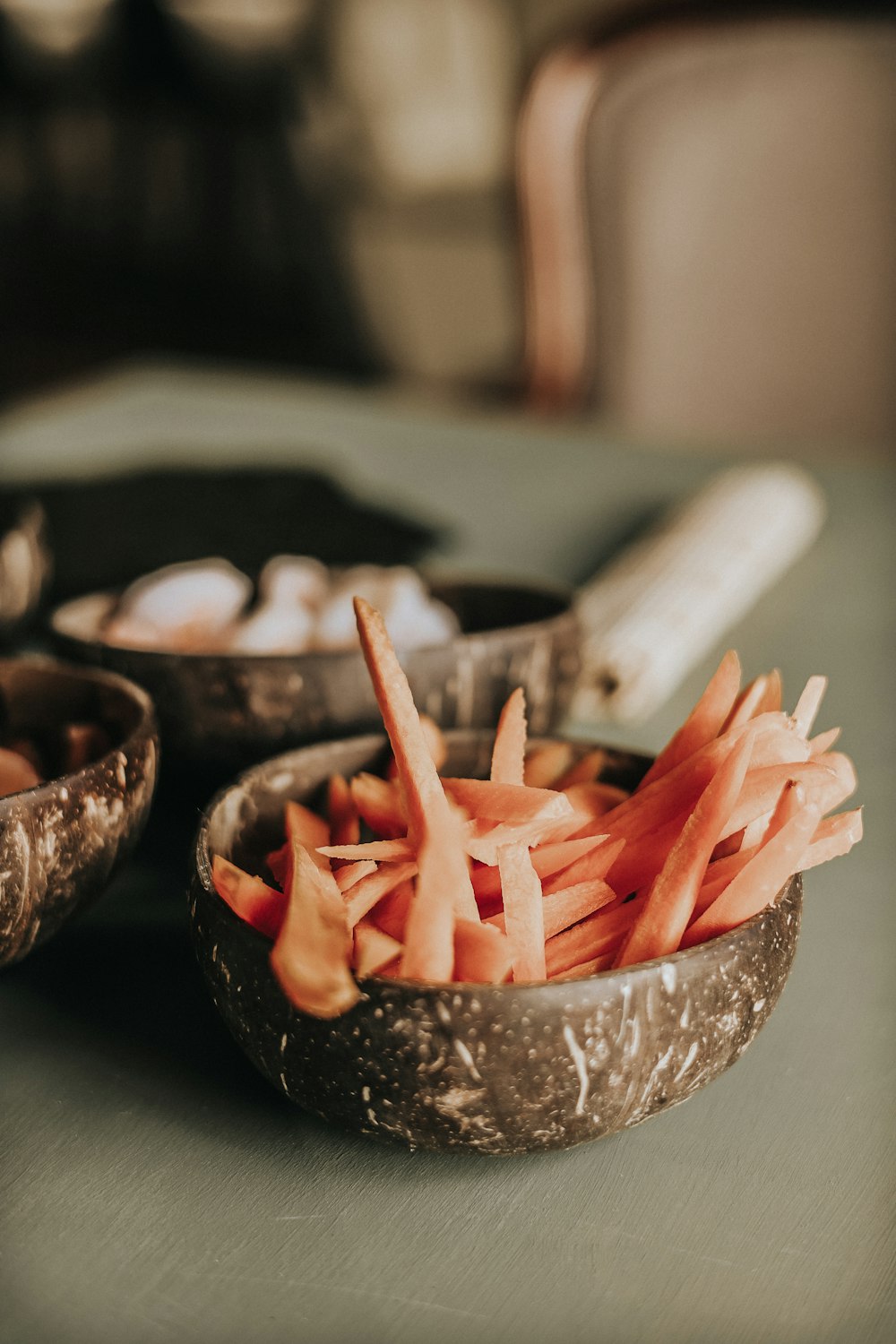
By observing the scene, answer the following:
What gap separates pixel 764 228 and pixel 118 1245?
67.4 inches

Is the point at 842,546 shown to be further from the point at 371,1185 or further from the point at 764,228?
the point at 371,1185

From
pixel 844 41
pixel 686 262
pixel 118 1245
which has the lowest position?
pixel 118 1245

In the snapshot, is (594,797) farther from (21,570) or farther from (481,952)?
(21,570)

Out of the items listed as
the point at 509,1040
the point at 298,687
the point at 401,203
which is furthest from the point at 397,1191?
the point at 401,203

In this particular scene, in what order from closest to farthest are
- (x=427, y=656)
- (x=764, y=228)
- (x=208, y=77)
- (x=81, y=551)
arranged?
(x=427, y=656) → (x=81, y=551) → (x=764, y=228) → (x=208, y=77)

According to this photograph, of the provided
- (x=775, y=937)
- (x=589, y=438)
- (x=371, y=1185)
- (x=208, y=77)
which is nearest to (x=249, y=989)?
(x=371, y=1185)

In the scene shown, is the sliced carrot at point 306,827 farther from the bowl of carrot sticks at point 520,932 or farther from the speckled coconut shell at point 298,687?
the speckled coconut shell at point 298,687

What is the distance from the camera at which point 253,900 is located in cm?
51

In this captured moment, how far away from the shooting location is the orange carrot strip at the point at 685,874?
1.63 feet

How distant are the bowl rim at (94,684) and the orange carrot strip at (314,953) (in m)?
0.13

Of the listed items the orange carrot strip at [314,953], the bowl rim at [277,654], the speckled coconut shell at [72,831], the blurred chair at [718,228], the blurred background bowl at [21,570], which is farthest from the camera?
the blurred chair at [718,228]

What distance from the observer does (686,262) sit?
75.7 inches

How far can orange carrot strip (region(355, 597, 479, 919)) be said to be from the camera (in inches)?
19.4

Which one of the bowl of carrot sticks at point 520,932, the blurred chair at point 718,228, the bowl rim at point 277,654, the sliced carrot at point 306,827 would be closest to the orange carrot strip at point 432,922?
the bowl of carrot sticks at point 520,932
